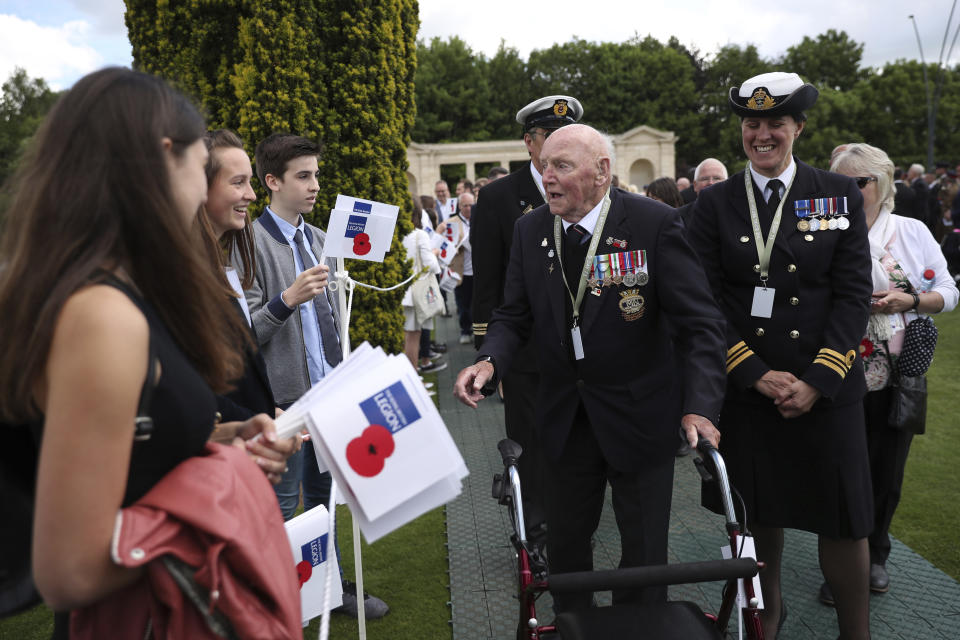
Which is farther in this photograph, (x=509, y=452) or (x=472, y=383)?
(x=472, y=383)

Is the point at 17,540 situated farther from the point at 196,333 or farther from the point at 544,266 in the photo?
the point at 544,266

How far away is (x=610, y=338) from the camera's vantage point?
314 centimetres

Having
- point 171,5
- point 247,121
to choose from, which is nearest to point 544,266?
point 247,121

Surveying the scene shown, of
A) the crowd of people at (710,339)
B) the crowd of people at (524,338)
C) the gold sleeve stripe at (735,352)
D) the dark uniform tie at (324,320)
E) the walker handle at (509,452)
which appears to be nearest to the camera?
the crowd of people at (524,338)

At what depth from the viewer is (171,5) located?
6902 mm

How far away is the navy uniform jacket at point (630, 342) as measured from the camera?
3.10 m

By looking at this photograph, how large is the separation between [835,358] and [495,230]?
219 centimetres

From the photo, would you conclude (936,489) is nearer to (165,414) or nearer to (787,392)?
(787,392)

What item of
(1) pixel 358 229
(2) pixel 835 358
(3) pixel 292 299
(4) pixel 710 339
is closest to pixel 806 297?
(2) pixel 835 358

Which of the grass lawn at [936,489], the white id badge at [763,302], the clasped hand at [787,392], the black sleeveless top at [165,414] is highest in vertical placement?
the black sleeveless top at [165,414]

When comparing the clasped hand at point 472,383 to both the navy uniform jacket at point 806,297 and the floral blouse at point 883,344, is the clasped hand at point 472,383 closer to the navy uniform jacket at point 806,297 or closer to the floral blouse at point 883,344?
the navy uniform jacket at point 806,297

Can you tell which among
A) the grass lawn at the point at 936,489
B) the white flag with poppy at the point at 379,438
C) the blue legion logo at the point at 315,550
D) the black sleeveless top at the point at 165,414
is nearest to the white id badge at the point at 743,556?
the white flag with poppy at the point at 379,438

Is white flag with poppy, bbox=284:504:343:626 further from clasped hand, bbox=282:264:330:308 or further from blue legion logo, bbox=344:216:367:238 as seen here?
blue legion logo, bbox=344:216:367:238

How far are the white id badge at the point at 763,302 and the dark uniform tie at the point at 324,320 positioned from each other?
2096mm
